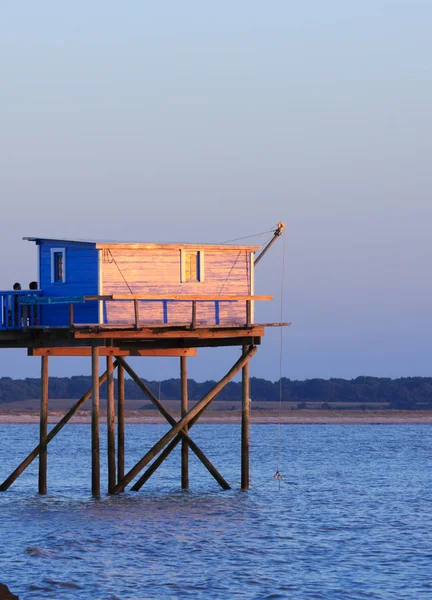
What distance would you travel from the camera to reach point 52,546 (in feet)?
96.6

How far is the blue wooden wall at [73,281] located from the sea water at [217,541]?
5564 mm

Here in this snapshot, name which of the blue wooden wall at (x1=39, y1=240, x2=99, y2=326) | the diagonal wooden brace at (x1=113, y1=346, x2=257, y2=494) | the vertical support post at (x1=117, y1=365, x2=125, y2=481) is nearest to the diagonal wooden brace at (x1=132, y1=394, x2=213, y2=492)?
the diagonal wooden brace at (x1=113, y1=346, x2=257, y2=494)

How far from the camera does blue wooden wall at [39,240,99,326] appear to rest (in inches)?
1378

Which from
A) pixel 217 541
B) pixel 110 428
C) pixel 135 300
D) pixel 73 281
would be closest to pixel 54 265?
pixel 73 281

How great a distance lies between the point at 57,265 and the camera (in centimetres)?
3628

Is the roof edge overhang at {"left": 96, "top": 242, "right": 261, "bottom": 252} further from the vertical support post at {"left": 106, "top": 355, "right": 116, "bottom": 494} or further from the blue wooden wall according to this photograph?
the vertical support post at {"left": 106, "top": 355, "right": 116, "bottom": 494}

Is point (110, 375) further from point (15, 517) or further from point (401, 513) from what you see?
point (401, 513)

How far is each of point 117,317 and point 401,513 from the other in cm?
1191

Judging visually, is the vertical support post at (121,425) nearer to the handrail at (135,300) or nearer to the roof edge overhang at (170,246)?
the handrail at (135,300)

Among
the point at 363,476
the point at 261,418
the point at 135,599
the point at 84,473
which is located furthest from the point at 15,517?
the point at 261,418

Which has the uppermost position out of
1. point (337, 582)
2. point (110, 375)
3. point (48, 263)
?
point (48, 263)

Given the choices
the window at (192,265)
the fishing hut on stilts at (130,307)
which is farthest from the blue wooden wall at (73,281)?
the window at (192,265)

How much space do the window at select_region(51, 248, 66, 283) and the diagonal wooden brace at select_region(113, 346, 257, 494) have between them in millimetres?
5566

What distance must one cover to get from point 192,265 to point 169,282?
103 cm
